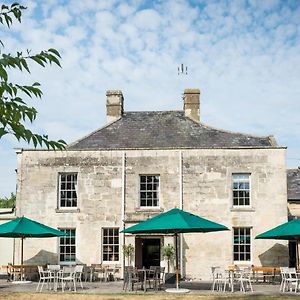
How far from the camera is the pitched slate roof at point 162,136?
25609 millimetres

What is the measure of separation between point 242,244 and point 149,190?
4900 millimetres

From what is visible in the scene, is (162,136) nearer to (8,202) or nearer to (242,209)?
(242,209)

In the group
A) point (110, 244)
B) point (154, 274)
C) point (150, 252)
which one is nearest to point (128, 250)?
point (110, 244)

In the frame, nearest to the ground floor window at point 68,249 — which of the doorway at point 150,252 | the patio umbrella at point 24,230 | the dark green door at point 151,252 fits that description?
the doorway at point 150,252

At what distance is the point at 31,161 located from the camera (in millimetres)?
24875

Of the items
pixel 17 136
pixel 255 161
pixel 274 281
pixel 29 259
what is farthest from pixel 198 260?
pixel 17 136

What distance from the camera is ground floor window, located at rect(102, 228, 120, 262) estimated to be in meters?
24.0

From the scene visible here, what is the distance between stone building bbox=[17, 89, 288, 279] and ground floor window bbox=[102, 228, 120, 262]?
46mm

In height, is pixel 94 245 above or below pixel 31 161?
below

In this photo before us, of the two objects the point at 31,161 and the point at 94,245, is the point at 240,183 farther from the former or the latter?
the point at 31,161

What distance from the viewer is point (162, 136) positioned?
26.4 metres

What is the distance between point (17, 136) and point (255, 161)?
20249mm

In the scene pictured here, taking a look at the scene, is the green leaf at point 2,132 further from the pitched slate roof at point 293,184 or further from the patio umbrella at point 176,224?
the pitched slate roof at point 293,184

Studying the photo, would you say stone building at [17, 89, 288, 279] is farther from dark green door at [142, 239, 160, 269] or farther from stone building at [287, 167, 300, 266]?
stone building at [287, 167, 300, 266]
